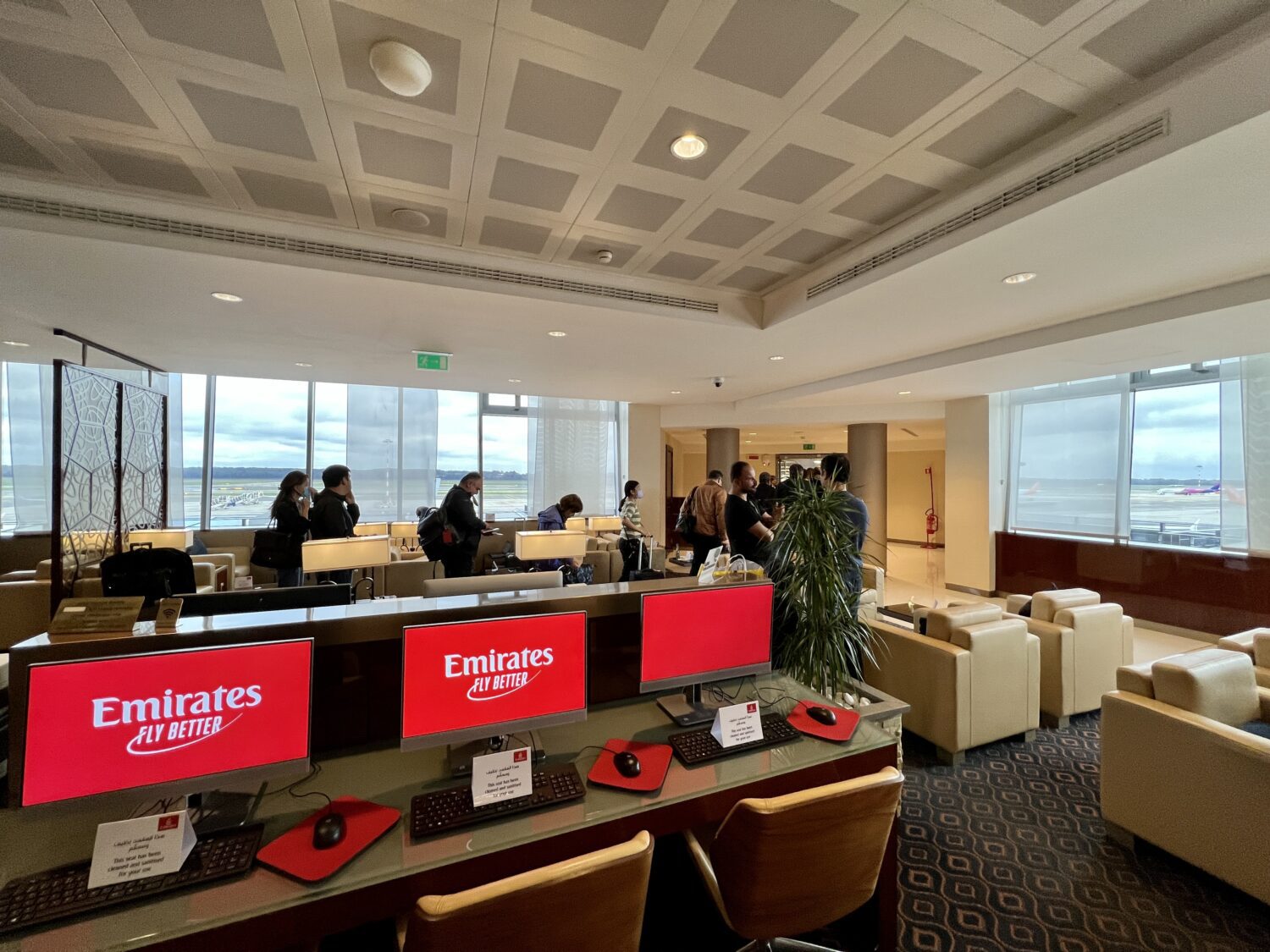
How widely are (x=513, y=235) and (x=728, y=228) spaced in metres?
1.28

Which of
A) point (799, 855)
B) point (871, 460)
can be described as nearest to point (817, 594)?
point (799, 855)

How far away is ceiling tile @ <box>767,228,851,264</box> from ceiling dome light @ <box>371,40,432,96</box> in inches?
82.9

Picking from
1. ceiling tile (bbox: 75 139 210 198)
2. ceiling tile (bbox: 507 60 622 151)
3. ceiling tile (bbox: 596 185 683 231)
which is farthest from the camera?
ceiling tile (bbox: 596 185 683 231)

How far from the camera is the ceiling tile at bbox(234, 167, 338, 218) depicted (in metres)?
2.43

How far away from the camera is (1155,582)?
5.21 meters

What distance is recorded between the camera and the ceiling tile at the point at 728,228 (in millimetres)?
2826

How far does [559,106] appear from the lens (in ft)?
6.48

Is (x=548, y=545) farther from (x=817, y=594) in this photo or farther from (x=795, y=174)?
(x=795, y=174)

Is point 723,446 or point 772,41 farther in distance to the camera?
point 723,446

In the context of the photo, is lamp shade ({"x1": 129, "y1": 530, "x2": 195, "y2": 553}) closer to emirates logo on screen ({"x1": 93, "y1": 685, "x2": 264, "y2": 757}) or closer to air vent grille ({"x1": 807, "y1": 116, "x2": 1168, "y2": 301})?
emirates logo on screen ({"x1": 93, "y1": 685, "x2": 264, "y2": 757})

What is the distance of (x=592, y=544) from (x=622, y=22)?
18.1 ft

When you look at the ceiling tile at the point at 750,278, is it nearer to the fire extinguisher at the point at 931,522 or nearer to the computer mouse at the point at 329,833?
the computer mouse at the point at 329,833

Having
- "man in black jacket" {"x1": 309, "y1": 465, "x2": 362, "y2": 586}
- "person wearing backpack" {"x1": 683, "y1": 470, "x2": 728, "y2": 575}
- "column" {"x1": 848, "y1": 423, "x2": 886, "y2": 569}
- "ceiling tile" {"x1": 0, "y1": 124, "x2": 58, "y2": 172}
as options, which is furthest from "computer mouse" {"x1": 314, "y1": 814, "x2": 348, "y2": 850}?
"column" {"x1": 848, "y1": 423, "x2": 886, "y2": 569}

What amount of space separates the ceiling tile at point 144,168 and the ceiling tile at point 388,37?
1181 mm
